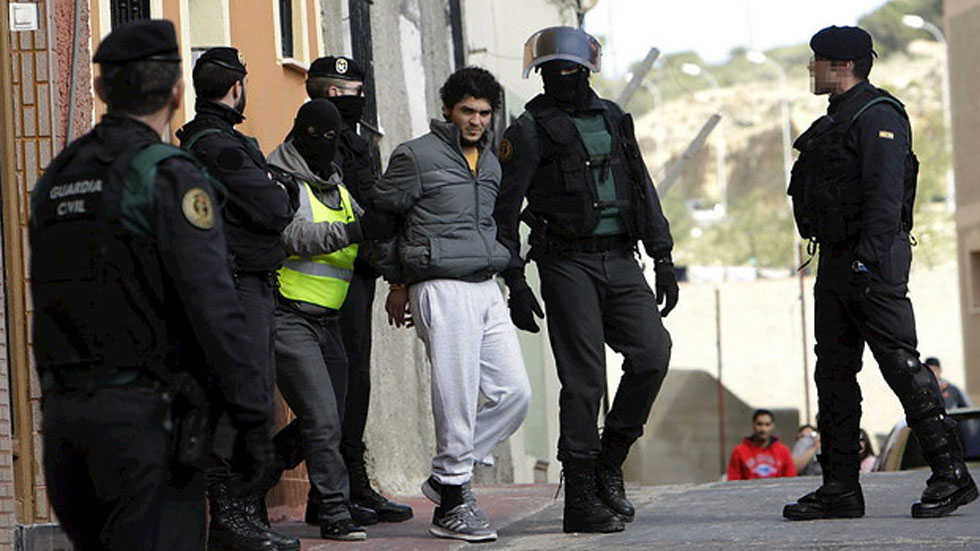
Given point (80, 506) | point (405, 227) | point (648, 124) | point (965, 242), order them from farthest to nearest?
point (648, 124) < point (965, 242) < point (405, 227) < point (80, 506)

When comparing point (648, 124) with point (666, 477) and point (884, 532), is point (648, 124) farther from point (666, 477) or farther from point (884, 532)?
point (884, 532)

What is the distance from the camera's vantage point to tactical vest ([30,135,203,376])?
4734 mm

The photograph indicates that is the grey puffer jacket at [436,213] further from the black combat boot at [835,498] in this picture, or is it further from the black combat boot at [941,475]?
the black combat boot at [941,475]

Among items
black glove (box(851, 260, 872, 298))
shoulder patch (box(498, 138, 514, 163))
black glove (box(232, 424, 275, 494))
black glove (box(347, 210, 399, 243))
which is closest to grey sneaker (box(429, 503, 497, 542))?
black glove (box(347, 210, 399, 243))

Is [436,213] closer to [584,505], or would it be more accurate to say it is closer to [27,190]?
[584,505]

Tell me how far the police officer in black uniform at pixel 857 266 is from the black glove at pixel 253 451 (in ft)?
13.5

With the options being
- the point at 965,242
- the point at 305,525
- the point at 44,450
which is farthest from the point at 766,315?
the point at 44,450

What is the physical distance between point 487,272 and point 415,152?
0.56 metres

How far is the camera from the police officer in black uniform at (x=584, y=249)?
8648 millimetres

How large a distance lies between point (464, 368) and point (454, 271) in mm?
391

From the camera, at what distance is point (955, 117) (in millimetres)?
44875

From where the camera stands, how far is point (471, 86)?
8.55 m

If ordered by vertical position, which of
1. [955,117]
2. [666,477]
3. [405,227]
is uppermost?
[955,117]

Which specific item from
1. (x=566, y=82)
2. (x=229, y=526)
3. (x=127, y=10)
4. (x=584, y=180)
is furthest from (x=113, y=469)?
(x=127, y=10)
